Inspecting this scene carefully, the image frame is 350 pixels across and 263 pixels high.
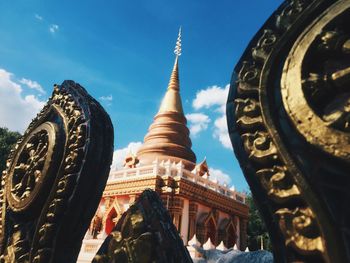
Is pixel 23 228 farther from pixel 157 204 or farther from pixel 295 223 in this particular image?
pixel 295 223

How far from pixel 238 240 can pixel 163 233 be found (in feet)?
57.3

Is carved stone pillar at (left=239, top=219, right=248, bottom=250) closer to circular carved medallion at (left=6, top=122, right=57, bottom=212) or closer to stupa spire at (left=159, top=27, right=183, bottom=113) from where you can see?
stupa spire at (left=159, top=27, right=183, bottom=113)

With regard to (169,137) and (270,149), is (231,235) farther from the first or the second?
(270,149)

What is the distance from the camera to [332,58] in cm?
126

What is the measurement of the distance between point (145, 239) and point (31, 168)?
1174 millimetres

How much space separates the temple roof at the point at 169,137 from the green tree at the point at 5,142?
32.5 feet

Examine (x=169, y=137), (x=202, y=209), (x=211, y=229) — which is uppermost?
(x=169, y=137)

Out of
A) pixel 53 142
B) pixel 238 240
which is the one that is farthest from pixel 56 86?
pixel 238 240

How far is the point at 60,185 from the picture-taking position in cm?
191

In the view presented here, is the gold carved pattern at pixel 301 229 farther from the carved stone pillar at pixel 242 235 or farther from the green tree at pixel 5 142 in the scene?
the green tree at pixel 5 142

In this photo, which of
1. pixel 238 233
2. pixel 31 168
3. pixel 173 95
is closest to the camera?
pixel 31 168

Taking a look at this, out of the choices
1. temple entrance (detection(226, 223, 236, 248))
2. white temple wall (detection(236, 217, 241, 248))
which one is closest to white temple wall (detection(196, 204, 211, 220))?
temple entrance (detection(226, 223, 236, 248))

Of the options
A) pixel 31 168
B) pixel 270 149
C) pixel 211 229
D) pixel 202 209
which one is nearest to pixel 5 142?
pixel 202 209

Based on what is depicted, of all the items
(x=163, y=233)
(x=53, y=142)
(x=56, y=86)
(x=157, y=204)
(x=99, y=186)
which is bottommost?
(x=163, y=233)
